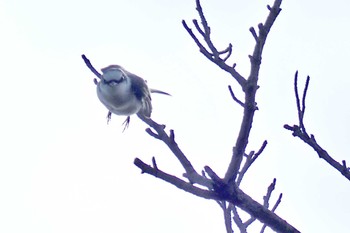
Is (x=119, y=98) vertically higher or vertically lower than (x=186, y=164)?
higher

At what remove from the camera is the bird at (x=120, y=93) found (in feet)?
26.7

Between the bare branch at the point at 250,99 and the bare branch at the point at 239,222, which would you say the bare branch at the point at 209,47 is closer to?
the bare branch at the point at 250,99

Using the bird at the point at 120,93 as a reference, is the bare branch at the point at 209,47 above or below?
below

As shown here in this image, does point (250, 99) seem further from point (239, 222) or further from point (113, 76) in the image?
point (113, 76)

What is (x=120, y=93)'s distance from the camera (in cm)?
825

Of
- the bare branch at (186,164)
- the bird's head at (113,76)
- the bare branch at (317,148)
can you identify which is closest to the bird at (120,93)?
the bird's head at (113,76)

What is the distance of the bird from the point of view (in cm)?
813

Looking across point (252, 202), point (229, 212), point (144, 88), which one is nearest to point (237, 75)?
point (252, 202)

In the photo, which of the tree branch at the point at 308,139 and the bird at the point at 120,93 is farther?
the bird at the point at 120,93

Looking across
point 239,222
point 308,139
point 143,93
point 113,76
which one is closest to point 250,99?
point 308,139

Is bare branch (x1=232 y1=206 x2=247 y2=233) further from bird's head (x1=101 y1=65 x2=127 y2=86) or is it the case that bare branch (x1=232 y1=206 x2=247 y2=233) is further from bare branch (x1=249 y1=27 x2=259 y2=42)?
bird's head (x1=101 y1=65 x2=127 y2=86)

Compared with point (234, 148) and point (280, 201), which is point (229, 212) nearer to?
point (280, 201)

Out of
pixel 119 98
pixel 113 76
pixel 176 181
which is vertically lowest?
pixel 176 181

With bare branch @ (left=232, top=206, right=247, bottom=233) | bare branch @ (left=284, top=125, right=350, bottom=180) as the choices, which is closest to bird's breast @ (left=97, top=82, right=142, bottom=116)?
bare branch @ (left=232, top=206, right=247, bottom=233)
